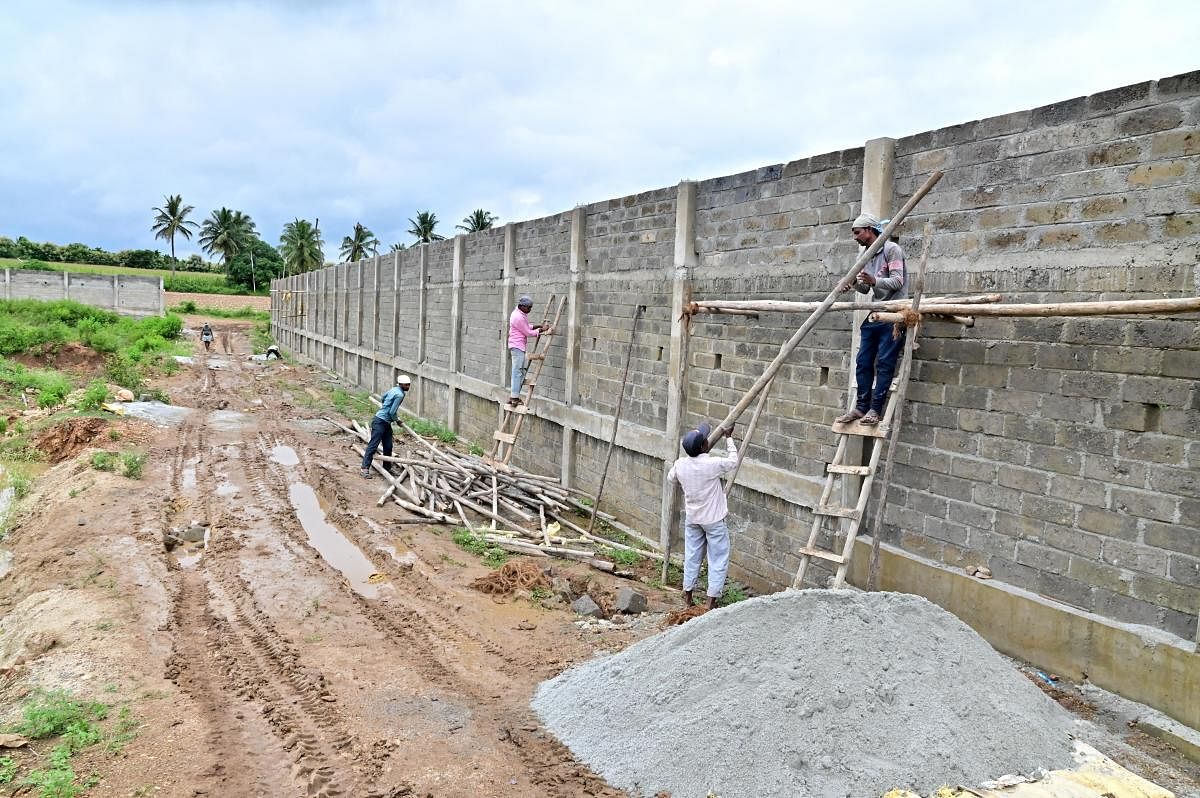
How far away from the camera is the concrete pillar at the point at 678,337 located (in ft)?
27.5

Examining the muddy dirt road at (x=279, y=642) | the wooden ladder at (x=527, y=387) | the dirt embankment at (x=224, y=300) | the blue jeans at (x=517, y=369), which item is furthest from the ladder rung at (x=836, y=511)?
the dirt embankment at (x=224, y=300)

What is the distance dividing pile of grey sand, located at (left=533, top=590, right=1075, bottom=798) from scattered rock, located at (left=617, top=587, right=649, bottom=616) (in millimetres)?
1977

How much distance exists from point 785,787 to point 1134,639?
239cm

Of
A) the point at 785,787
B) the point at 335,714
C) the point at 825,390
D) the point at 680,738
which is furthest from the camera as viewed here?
the point at 825,390

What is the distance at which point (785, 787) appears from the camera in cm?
383

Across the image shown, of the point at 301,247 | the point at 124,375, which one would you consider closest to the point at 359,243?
the point at 301,247

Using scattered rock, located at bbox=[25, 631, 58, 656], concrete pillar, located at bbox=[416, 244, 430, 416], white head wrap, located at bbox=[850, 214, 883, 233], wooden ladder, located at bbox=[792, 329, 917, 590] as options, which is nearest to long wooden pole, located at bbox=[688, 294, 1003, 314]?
wooden ladder, located at bbox=[792, 329, 917, 590]

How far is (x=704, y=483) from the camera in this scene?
666 centimetres

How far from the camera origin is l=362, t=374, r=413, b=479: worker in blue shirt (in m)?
12.1

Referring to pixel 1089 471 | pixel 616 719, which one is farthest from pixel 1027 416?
pixel 616 719

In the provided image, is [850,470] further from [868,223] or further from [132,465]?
[132,465]

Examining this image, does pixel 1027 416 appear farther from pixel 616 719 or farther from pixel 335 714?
pixel 335 714

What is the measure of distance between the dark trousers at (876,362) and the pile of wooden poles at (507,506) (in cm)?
374

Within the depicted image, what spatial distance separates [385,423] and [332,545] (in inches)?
126
